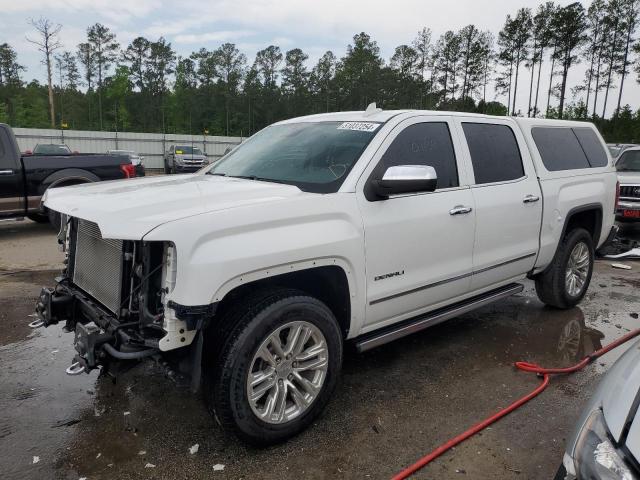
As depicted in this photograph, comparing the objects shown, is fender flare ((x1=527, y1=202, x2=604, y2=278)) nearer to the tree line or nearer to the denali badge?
the denali badge

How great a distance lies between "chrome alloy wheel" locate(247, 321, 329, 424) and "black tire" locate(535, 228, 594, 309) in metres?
3.29

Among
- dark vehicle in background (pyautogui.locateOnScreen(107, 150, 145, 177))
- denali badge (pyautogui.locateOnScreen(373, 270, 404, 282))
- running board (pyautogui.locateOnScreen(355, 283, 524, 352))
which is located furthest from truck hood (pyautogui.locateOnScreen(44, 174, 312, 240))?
dark vehicle in background (pyautogui.locateOnScreen(107, 150, 145, 177))

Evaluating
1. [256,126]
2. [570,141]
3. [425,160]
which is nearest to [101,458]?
[425,160]

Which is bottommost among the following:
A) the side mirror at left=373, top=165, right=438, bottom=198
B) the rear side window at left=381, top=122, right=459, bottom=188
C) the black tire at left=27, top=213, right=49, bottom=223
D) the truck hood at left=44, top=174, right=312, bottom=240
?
the black tire at left=27, top=213, right=49, bottom=223

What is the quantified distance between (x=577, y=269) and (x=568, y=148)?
1.34 metres

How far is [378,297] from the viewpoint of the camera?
11.0ft

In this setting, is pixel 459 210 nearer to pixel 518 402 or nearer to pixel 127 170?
pixel 518 402

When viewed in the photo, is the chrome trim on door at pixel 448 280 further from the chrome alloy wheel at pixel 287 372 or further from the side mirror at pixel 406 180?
the side mirror at pixel 406 180

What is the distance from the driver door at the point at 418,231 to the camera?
→ 328 cm

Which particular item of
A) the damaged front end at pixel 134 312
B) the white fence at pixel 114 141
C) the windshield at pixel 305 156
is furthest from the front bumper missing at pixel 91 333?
the white fence at pixel 114 141

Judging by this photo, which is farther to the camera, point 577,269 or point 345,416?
point 577,269

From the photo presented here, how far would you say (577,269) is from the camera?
18.4ft

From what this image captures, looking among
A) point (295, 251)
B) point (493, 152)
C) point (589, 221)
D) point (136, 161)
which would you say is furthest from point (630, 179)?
point (136, 161)

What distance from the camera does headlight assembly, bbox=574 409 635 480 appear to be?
1594 mm
